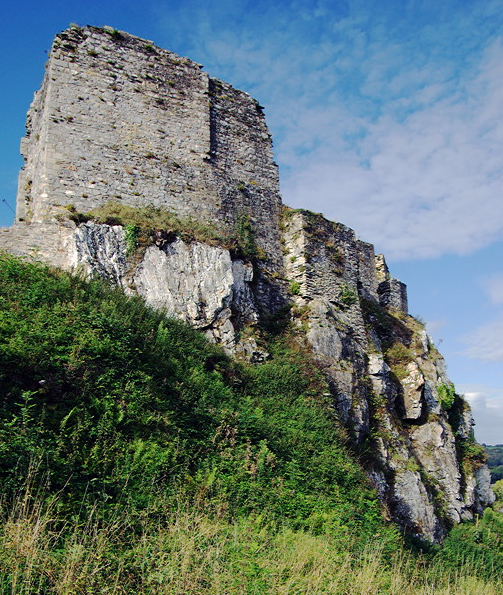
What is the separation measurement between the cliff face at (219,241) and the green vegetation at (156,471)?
2.09m

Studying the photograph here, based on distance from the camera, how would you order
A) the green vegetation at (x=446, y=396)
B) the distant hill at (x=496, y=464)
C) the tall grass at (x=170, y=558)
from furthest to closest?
→ 1. the distant hill at (x=496, y=464)
2. the green vegetation at (x=446, y=396)
3. the tall grass at (x=170, y=558)

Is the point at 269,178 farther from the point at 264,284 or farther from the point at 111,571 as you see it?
the point at 111,571

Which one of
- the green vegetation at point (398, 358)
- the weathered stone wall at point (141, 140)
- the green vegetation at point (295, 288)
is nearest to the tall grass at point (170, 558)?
the weathered stone wall at point (141, 140)

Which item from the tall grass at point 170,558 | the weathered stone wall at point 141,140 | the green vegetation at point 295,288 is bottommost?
the tall grass at point 170,558

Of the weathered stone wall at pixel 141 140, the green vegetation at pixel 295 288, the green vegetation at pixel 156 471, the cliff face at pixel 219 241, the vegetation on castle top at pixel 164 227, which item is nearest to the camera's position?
the green vegetation at pixel 156 471

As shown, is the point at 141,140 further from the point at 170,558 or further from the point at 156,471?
the point at 170,558

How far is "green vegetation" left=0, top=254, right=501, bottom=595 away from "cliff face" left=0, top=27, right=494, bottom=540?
2.09 metres

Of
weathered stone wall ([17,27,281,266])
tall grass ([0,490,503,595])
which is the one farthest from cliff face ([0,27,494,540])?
tall grass ([0,490,503,595])

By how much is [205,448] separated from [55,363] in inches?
100

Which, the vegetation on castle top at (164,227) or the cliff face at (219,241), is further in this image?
the vegetation on castle top at (164,227)

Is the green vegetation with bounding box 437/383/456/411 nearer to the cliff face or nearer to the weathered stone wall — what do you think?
the cliff face

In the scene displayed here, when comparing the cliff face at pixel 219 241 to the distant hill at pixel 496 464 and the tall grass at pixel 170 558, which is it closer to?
the tall grass at pixel 170 558

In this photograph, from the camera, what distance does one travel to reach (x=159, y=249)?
500 inches

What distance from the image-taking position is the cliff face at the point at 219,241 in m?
12.4
